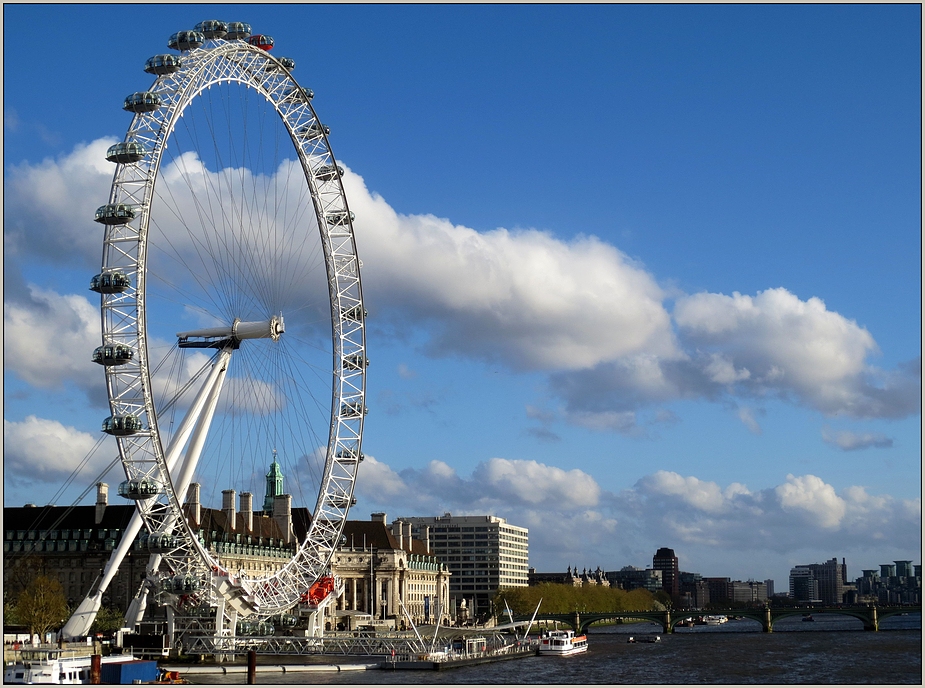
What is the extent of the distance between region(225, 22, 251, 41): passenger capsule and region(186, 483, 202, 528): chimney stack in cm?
4654

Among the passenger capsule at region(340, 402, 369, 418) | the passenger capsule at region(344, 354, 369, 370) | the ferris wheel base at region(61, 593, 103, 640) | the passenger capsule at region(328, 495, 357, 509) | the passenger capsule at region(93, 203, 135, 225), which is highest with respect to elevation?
the passenger capsule at region(93, 203, 135, 225)

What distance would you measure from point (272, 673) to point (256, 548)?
143ft

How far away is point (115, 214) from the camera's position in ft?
237

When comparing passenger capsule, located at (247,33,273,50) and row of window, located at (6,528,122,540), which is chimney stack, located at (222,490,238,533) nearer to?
row of window, located at (6,528,122,540)

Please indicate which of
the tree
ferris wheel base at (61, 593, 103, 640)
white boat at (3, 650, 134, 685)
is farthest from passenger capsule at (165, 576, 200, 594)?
white boat at (3, 650, 134, 685)

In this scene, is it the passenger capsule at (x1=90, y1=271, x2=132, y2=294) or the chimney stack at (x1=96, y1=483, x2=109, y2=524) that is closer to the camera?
the passenger capsule at (x1=90, y1=271, x2=132, y2=294)

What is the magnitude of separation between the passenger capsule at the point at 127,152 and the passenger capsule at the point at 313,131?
17.3 m

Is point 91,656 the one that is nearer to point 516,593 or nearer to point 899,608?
point 899,608

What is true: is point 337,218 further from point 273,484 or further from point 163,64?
point 273,484

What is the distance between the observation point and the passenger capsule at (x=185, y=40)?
7488 cm

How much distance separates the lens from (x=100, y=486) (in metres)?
116

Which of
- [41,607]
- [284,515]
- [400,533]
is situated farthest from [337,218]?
[400,533]

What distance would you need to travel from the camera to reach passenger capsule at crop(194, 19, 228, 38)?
77062 mm

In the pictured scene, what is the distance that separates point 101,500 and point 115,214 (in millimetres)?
50102
